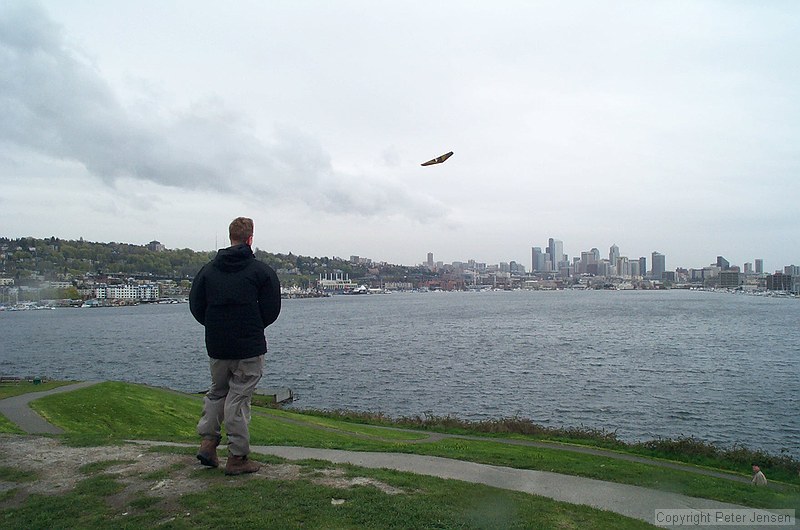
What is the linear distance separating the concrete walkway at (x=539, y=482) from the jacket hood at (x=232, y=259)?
380 cm

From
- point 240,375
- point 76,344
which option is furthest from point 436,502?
point 76,344

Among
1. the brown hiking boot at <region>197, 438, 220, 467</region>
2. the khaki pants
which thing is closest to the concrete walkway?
the brown hiking boot at <region>197, 438, 220, 467</region>

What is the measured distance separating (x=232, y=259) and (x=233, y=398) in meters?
1.71

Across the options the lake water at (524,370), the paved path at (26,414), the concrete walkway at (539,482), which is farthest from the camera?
the lake water at (524,370)

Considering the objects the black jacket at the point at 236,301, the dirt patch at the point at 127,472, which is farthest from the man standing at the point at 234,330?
the dirt patch at the point at 127,472

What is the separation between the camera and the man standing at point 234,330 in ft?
23.2

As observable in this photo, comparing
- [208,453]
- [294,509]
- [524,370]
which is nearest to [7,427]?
[208,453]

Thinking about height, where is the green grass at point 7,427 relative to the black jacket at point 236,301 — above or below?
below

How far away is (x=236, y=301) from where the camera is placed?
7.07 meters

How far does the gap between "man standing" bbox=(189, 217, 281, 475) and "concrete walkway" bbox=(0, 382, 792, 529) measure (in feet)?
8.12

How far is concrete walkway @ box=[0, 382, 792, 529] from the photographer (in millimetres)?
8000

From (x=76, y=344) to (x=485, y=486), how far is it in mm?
79129

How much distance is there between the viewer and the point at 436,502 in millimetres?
6789

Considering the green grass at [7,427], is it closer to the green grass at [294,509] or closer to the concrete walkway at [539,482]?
the concrete walkway at [539,482]
